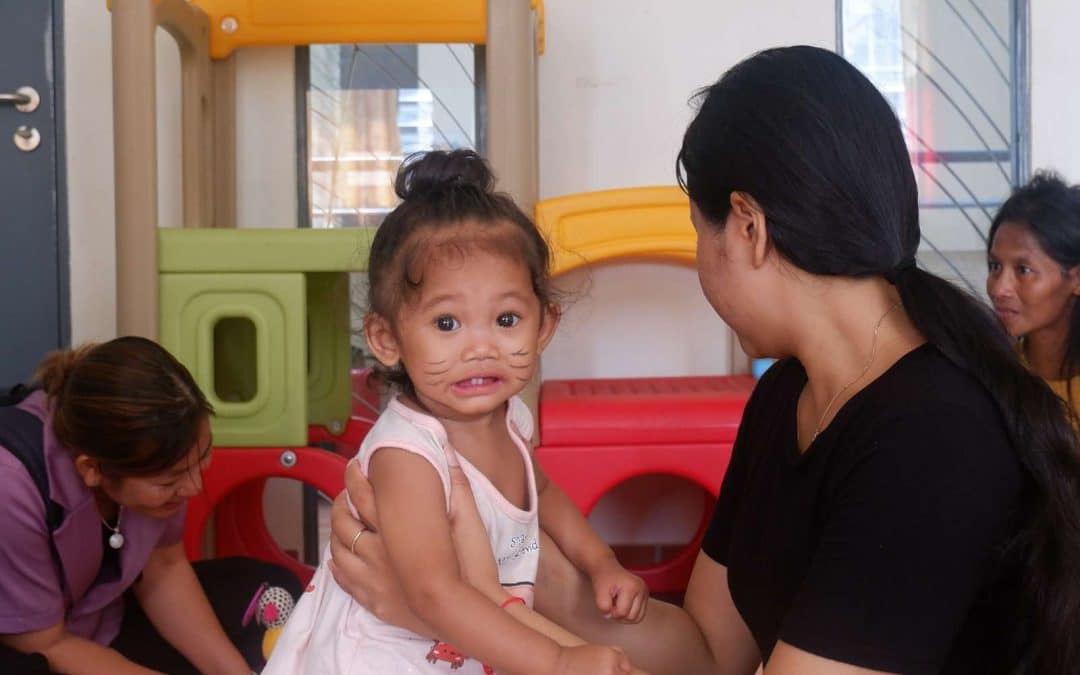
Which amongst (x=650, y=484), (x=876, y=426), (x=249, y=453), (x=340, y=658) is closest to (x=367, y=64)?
(x=249, y=453)

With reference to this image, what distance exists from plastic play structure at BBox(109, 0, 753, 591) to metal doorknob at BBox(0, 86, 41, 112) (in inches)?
18.1

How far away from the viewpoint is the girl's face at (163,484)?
5.12 ft

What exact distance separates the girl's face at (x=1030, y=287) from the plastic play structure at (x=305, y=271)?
0.56 metres

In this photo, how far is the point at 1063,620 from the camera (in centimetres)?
84

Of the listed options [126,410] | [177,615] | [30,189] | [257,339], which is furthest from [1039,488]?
[30,189]

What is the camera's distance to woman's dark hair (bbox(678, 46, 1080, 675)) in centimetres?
84

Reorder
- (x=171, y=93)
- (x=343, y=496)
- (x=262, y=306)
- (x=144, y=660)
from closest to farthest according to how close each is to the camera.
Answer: (x=343, y=496), (x=144, y=660), (x=262, y=306), (x=171, y=93)

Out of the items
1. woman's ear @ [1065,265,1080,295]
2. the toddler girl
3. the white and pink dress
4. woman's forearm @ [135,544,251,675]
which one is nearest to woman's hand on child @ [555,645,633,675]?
the toddler girl

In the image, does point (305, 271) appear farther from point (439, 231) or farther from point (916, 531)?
point (916, 531)

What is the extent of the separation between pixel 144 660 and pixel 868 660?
1.32 metres

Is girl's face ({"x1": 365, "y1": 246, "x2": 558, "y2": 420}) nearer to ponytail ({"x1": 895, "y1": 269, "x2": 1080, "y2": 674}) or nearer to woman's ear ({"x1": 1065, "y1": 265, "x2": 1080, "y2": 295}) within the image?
ponytail ({"x1": 895, "y1": 269, "x2": 1080, "y2": 674})

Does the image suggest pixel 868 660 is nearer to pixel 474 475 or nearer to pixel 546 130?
pixel 474 475

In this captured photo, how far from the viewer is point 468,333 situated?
108 cm

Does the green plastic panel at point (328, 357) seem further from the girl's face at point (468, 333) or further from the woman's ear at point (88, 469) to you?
the girl's face at point (468, 333)
